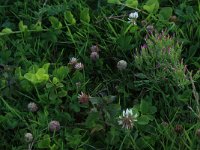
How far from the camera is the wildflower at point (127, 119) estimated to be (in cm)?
196

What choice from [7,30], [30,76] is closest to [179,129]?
[30,76]

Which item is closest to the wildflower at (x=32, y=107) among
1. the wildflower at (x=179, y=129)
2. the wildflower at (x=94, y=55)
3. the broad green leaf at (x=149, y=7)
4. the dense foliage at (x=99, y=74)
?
the dense foliage at (x=99, y=74)

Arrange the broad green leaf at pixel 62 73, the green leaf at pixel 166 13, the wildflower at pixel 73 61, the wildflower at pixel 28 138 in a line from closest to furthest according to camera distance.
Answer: the wildflower at pixel 28 138
the broad green leaf at pixel 62 73
the wildflower at pixel 73 61
the green leaf at pixel 166 13

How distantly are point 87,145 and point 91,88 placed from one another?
1.16 feet

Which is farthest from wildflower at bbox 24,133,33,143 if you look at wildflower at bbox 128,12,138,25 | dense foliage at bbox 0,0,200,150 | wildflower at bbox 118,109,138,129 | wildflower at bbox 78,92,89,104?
wildflower at bbox 128,12,138,25

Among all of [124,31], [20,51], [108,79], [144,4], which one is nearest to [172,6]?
[144,4]

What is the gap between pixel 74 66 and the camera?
7.78ft

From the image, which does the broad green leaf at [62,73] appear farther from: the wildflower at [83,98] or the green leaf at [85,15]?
the green leaf at [85,15]

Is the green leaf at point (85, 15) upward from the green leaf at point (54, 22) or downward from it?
upward

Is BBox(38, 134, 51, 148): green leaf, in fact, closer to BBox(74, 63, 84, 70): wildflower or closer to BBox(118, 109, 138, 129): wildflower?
BBox(118, 109, 138, 129): wildflower

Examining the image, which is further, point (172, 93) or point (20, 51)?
point (20, 51)

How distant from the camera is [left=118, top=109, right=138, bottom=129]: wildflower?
1957mm

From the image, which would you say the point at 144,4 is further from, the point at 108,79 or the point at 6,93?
the point at 6,93

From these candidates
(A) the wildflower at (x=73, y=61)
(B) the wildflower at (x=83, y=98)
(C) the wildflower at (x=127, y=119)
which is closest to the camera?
(C) the wildflower at (x=127, y=119)
